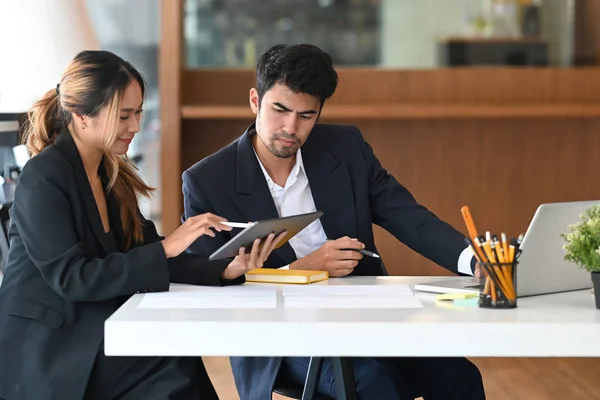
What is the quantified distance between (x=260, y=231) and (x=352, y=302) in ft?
0.84

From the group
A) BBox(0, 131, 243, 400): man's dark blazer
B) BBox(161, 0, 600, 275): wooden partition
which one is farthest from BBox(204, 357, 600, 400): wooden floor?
BBox(0, 131, 243, 400): man's dark blazer

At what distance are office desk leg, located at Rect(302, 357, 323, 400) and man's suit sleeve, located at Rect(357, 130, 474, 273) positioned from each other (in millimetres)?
648

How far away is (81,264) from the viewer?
1.89 meters

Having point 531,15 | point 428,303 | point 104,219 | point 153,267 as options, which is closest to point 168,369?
point 153,267

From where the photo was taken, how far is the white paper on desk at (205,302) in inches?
69.2

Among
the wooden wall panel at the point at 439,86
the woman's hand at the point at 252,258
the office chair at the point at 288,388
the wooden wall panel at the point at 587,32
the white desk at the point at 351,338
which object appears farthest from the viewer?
the wooden wall panel at the point at 587,32

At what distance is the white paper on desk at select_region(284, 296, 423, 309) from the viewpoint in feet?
5.77

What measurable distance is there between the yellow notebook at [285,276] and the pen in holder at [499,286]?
0.47 m

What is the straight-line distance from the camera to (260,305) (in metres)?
1.76

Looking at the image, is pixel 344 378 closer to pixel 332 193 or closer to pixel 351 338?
pixel 351 338

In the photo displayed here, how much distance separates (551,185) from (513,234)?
291mm

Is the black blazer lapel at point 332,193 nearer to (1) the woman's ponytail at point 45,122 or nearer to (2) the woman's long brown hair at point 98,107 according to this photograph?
(2) the woman's long brown hair at point 98,107

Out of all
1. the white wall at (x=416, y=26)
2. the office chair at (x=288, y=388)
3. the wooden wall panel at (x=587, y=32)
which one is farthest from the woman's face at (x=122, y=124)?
the wooden wall panel at (x=587, y=32)

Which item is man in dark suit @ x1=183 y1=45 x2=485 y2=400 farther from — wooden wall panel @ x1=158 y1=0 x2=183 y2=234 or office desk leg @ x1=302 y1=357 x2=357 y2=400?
wooden wall panel @ x1=158 y1=0 x2=183 y2=234
